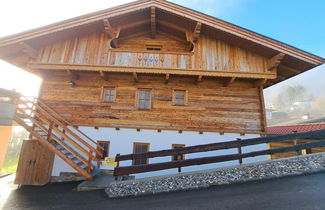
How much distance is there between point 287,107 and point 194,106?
330 feet

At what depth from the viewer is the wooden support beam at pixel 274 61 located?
8.25 meters

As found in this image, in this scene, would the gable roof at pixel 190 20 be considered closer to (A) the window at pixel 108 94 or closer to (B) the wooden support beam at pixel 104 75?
(B) the wooden support beam at pixel 104 75

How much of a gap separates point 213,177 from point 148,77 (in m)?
6.16

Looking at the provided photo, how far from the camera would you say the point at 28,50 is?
27.7ft

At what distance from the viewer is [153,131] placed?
8.62 meters

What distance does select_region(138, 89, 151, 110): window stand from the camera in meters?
9.01

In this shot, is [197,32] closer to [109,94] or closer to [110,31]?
[110,31]

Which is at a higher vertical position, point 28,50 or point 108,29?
point 108,29

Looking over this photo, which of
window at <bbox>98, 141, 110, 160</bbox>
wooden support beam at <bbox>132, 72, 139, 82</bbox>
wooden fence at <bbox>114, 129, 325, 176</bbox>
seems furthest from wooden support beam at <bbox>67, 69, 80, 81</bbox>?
wooden fence at <bbox>114, 129, 325, 176</bbox>

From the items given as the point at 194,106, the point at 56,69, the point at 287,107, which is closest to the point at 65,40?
the point at 56,69

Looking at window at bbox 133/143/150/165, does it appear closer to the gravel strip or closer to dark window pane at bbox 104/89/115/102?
the gravel strip

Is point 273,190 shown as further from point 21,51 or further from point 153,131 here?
point 21,51

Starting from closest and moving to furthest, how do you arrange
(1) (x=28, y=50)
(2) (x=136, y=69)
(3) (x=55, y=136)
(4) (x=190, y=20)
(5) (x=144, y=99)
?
1. (3) (x=55, y=136)
2. (2) (x=136, y=69)
3. (1) (x=28, y=50)
4. (4) (x=190, y=20)
5. (5) (x=144, y=99)

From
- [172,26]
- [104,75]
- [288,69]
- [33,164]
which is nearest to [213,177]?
[104,75]
